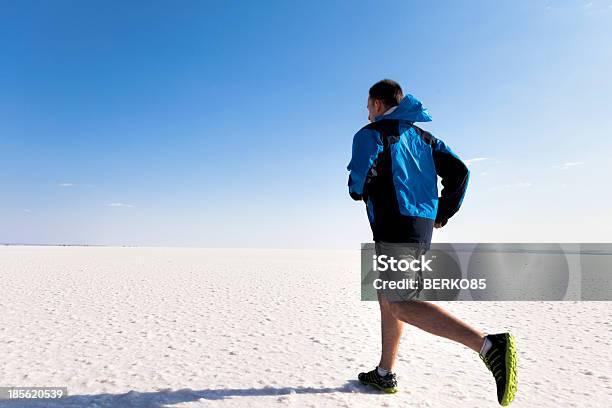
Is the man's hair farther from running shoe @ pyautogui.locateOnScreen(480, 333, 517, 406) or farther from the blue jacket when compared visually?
running shoe @ pyautogui.locateOnScreen(480, 333, 517, 406)

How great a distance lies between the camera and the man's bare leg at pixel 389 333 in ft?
7.19

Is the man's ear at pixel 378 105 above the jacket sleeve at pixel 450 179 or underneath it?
above

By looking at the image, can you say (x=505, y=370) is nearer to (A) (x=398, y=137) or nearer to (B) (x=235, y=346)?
(A) (x=398, y=137)

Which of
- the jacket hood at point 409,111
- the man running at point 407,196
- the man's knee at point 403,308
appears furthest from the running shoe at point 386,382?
the jacket hood at point 409,111

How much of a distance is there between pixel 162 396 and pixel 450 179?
2.02 meters

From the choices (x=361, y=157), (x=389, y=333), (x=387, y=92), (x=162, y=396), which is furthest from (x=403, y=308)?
(x=162, y=396)

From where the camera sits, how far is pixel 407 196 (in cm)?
197

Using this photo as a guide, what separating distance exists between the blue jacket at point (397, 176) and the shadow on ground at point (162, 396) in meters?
0.99

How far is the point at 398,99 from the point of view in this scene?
219 cm

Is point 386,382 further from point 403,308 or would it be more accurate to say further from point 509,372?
point 509,372

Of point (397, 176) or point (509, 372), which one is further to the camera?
point (397, 176)

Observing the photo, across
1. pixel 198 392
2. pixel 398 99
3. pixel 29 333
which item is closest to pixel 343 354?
pixel 198 392

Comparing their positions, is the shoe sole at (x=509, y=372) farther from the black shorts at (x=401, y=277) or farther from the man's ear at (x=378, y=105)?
the man's ear at (x=378, y=105)

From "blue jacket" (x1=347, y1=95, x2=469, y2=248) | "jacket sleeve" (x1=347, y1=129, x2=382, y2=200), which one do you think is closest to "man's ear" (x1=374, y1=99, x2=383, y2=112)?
"blue jacket" (x1=347, y1=95, x2=469, y2=248)
